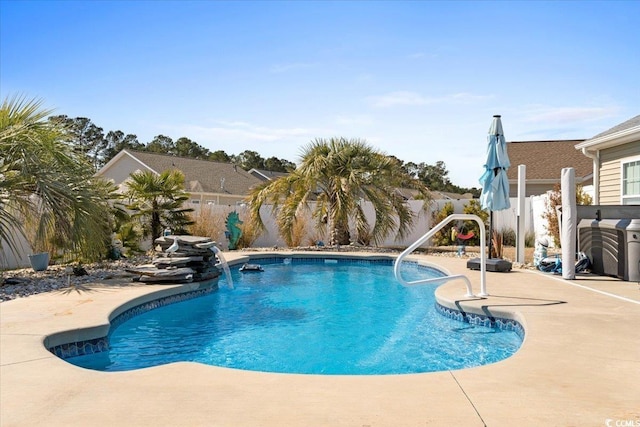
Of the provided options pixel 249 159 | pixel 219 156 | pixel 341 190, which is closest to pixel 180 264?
pixel 341 190

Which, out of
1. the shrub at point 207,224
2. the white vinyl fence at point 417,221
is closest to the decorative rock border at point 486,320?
the shrub at point 207,224

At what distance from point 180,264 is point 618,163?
34.2 feet

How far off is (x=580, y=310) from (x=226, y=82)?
35.2 feet

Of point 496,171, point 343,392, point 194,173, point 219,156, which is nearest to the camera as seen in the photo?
point 343,392

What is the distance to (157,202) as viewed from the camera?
13742 mm

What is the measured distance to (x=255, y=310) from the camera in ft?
25.5

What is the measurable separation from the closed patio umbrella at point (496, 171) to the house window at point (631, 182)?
12.2 ft

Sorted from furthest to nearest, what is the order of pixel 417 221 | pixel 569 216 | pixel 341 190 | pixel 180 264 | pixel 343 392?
1. pixel 417 221
2. pixel 341 190
3. pixel 180 264
4. pixel 569 216
5. pixel 343 392

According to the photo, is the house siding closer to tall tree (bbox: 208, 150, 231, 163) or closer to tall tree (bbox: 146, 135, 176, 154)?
tall tree (bbox: 208, 150, 231, 163)

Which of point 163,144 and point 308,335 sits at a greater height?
point 163,144

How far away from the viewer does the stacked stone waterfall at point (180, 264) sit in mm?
8469

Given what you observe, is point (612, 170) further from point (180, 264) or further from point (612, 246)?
point (180, 264)

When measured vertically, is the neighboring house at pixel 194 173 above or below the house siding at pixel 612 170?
above

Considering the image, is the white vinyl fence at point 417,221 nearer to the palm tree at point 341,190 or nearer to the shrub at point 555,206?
the shrub at point 555,206
